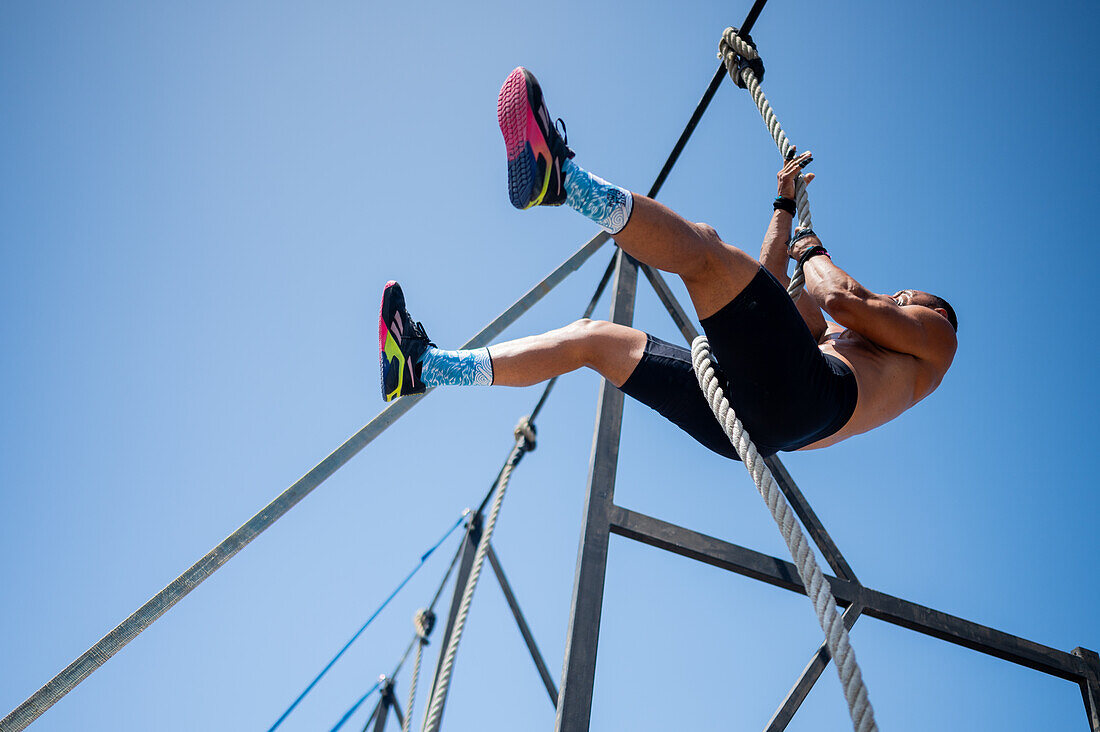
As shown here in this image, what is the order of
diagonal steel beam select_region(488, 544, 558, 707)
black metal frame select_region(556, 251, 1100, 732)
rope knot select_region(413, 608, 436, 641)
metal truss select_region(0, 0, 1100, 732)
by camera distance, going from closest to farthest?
metal truss select_region(0, 0, 1100, 732) < black metal frame select_region(556, 251, 1100, 732) < diagonal steel beam select_region(488, 544, 558, 707) < rope knot select_region(413, 608, 436, 641)

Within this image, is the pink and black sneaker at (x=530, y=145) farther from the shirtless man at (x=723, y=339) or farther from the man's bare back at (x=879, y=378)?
the man's bare back at (x=879, y=378)

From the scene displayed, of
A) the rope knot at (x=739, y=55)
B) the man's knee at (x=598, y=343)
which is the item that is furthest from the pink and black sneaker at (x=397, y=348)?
the rope knot at (x=739, y=55)

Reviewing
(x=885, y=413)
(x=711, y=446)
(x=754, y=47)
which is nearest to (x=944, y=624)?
(x=885, y=413)

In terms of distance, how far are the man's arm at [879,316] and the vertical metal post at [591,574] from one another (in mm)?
833

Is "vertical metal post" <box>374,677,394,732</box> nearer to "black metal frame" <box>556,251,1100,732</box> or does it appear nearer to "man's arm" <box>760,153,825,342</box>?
"black metal frame" <box>556,251,1100,732</box>

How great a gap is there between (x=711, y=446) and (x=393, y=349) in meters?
0.96

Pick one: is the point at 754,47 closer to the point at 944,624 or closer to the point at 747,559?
the point at 747,559

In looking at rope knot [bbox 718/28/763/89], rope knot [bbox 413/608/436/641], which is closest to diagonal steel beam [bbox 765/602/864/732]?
rope knot [bbox 718/28/763/89]

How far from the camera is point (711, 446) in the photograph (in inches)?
95.2

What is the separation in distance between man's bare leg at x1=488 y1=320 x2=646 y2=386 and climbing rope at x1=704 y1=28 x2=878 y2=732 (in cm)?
20

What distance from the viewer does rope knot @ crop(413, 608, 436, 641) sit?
4.88 meters

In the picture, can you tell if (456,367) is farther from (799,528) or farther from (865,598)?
(865,598)

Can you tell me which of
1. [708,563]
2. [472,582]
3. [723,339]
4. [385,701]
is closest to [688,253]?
[723,339]

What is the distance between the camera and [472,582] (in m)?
3.59
